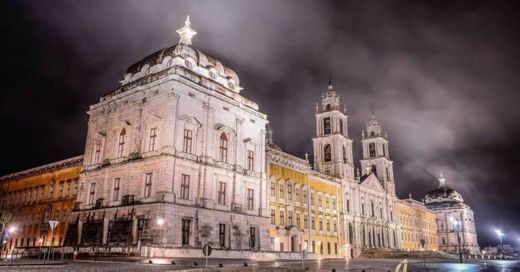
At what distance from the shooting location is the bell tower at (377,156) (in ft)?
298

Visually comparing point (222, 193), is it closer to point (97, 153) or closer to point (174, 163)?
point (174, 163)

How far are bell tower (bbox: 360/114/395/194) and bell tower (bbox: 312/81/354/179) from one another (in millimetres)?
17637

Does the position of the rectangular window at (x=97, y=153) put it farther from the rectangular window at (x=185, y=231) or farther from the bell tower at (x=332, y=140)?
the bell tower at (x=332, y=140)

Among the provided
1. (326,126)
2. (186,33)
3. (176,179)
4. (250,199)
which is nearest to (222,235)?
(250,199)

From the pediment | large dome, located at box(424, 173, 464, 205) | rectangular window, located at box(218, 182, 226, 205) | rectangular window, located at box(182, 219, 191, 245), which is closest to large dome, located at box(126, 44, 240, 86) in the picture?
rectangular window, located at box(218, 182, 226, 205)

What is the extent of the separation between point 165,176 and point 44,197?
29.6 m

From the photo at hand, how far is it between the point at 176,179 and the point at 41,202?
29.6 m

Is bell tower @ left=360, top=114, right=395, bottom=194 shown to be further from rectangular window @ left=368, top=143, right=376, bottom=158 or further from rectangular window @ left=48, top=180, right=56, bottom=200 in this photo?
rectangular window @ left=48, top=180, right=56, bottom=200

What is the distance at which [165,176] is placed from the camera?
33.6 m

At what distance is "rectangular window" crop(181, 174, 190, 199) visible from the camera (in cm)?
3544

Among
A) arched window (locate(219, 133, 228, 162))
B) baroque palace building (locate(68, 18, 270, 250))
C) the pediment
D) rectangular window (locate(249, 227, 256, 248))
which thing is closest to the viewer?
baroque palace building (locate(68, 18, 270, 250))

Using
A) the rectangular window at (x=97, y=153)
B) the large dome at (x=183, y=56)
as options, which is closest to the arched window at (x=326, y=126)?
the large dome at (x=183, y=56)

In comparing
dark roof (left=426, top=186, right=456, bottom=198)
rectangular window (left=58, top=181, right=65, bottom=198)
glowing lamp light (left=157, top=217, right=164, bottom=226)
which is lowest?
glowing lamp light (left=157, top=217, right=164, bottom=226)

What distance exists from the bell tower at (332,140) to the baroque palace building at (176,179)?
959cm
